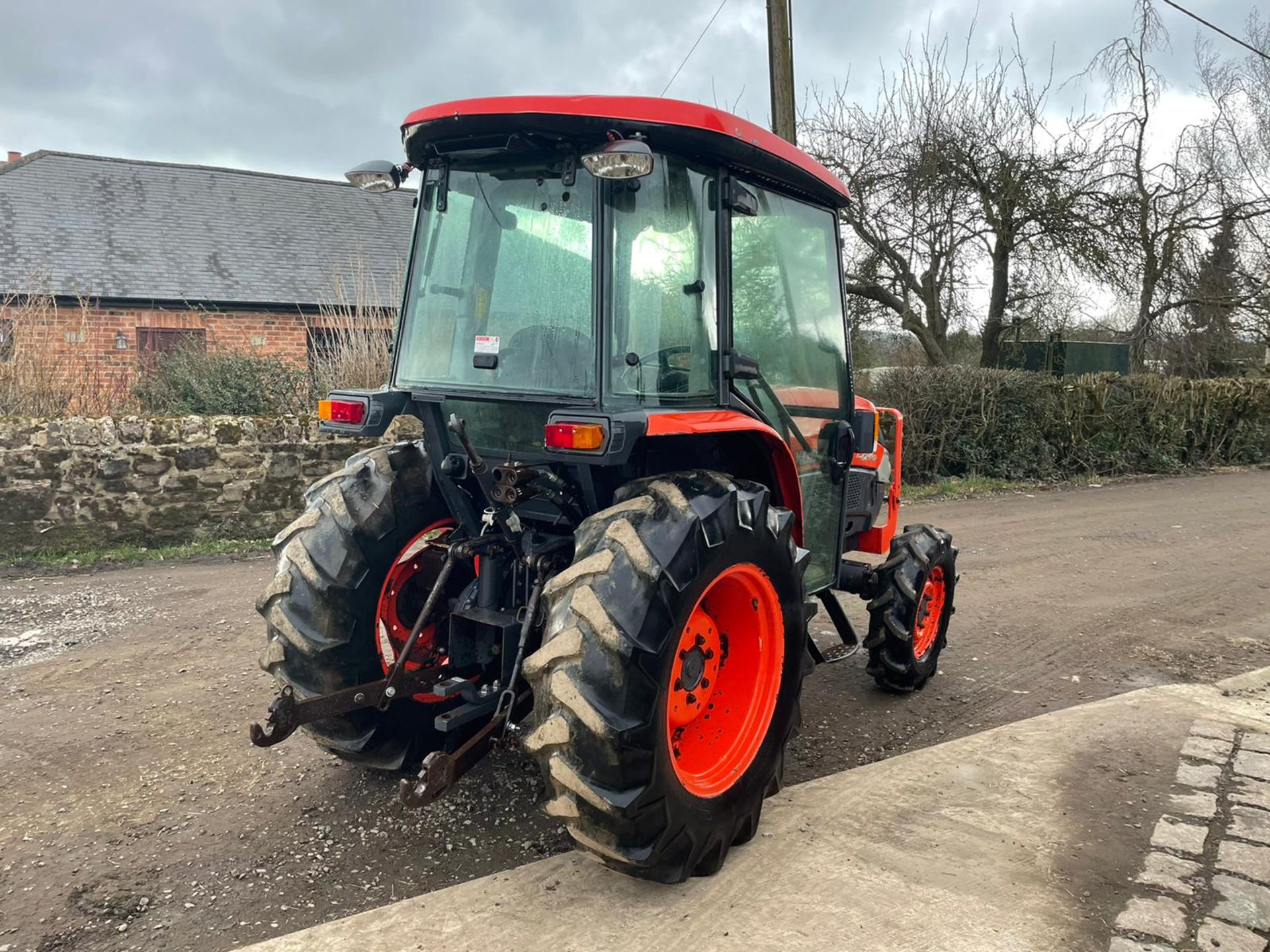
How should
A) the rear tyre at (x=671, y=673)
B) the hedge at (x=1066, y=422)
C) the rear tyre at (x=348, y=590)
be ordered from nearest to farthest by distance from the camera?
the rear tyre at (x=671, y=673) < the rear tyre at (x=348, y=590) < the hedge at (x=1066, y=422)

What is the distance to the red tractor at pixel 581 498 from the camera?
8.21 ft

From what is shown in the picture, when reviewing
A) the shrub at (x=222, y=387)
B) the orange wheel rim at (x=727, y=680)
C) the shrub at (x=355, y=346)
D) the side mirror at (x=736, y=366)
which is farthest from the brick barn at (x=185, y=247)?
the orange wheel rim at (x=727, y=680)

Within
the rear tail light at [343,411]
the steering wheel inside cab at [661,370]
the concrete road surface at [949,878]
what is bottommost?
the concrete road surface at [949,878]

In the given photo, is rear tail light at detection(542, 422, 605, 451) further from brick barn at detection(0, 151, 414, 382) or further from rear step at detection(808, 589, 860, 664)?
brick barn at detection(0, 151, 414, 382)

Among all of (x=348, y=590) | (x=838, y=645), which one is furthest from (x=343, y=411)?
(x=838, y=645)

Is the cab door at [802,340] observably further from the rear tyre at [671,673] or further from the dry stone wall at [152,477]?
the dry stone wall at [152,477]

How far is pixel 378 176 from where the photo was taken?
3.21 m

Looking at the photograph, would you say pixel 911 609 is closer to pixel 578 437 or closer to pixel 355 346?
pixel 578 437

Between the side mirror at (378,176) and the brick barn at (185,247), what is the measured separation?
1003 centimetres

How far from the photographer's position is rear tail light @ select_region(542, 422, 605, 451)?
8.30 feet

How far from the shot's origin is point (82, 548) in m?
7.49

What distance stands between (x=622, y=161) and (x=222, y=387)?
7.71 m

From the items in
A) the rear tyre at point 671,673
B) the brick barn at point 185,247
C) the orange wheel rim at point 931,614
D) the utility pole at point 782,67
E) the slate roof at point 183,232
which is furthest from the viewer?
the slate roof at point 183,232

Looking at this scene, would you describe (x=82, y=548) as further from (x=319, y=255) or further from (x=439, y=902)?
(x=319, y=255)
